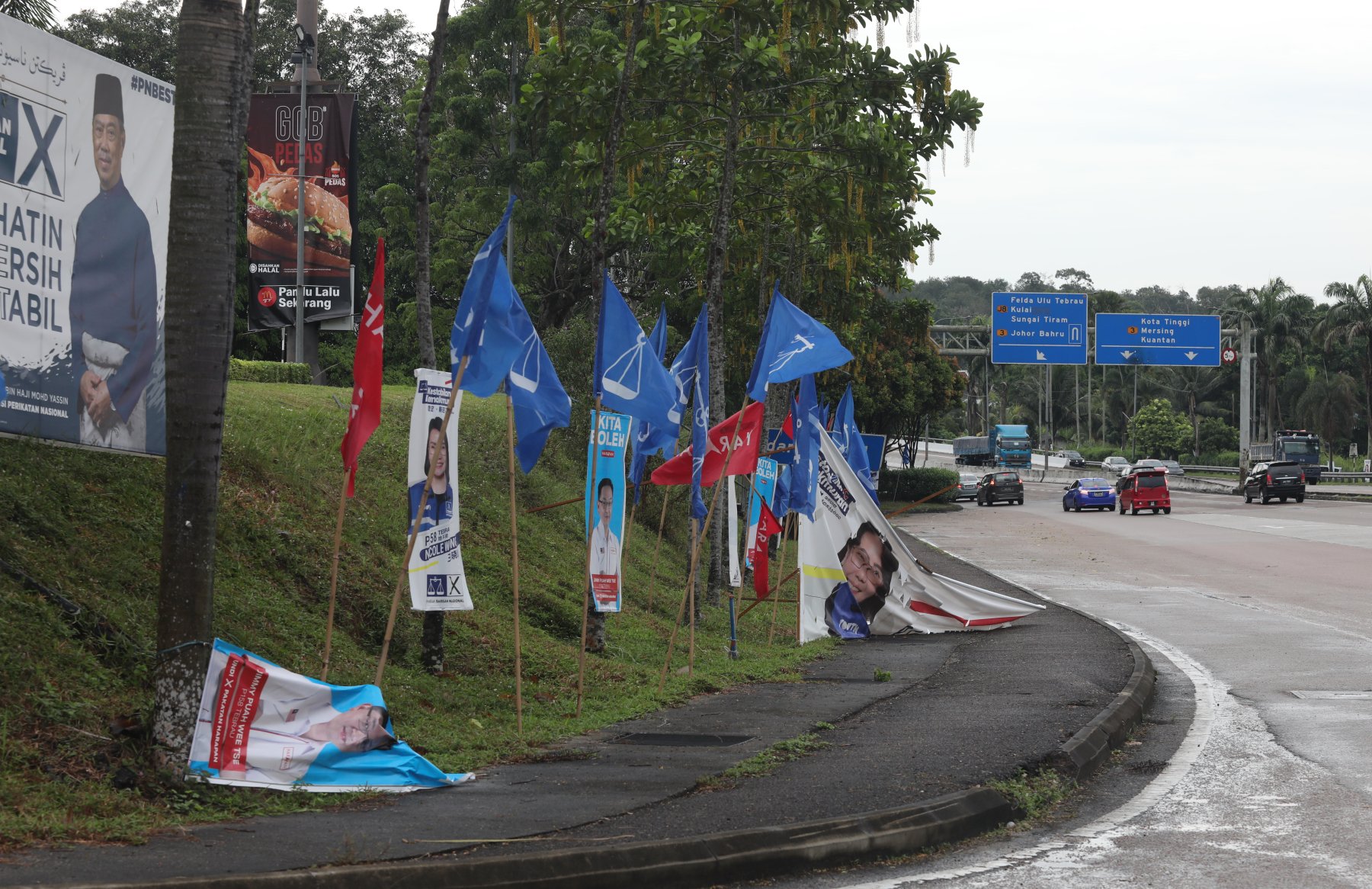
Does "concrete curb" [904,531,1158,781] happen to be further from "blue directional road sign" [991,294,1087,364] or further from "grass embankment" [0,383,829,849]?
"blue directional road sign" [991,294,1087,364]

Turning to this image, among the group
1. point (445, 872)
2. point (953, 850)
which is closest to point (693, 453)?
point (953, 850)

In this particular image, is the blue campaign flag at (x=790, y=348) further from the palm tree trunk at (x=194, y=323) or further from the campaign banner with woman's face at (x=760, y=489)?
the palm tree trunk at (x=194, y=323)

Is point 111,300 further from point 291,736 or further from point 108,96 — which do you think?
point 291,736

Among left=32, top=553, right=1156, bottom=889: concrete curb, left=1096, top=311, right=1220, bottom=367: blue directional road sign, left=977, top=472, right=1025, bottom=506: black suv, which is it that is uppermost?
left=1096, top=311, right=1220, bottom=367: blue directional road sign

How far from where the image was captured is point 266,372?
2231 cm

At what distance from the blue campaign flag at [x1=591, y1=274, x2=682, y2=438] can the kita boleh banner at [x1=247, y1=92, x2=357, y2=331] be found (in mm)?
→ 17148

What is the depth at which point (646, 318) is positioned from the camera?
3462 centimetres

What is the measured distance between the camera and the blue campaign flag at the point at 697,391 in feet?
44.0

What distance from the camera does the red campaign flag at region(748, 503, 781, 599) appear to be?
1725 centimetres

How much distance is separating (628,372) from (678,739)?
3.20m

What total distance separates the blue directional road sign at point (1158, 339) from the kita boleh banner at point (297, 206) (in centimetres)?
3461

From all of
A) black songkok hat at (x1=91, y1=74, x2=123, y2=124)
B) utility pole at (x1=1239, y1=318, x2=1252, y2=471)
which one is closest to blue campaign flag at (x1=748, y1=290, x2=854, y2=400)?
black songkok hat at (x1=91, y1=74, x2=123, y2=124)

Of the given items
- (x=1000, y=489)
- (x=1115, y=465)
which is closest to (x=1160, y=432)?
(x=1115, y=465)

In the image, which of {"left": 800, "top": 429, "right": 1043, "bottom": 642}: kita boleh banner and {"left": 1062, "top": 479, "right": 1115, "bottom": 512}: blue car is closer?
{"left": 800, "top": 429, "right": 1043, "bottom": 642}: kita boleh banner
